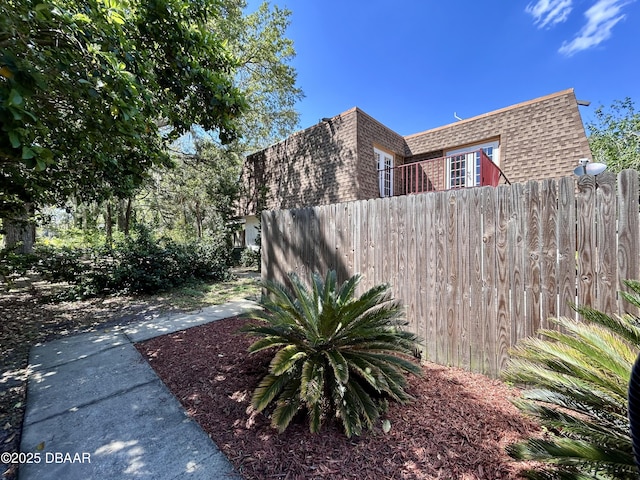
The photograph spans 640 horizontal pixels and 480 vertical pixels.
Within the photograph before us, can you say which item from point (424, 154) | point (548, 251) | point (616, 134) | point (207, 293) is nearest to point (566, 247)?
point (548, 251)

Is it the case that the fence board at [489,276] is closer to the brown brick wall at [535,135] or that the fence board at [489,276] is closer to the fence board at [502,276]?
the fence board at [502,276]

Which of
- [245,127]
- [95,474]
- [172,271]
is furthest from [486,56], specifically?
[95,474]

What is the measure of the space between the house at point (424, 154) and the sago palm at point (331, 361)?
20.7ft

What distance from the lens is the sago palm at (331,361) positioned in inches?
80.2

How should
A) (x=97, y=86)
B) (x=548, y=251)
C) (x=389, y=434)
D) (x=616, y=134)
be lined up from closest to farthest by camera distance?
(x=389, y=434), (x=548, y=251), (x=97, y=86), (x=616, y=134)

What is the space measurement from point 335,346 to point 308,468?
2.98 feet

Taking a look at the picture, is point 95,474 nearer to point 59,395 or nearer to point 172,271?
point 59,395

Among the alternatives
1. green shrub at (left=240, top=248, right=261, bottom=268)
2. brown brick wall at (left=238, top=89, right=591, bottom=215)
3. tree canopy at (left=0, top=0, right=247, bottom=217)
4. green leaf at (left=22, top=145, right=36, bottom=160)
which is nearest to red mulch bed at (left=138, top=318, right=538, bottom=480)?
green leaf at (left=22, top=145, right=36, bottom=160)

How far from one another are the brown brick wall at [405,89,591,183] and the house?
21 mm

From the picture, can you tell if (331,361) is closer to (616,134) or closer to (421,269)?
(421,269)

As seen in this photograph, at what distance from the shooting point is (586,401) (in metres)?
1.57

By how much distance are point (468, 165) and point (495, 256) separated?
6965 millimetres

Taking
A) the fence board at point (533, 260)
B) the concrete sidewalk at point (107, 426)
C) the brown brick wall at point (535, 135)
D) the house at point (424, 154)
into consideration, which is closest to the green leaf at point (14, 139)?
the concrete sidewalk at point (107, 426)

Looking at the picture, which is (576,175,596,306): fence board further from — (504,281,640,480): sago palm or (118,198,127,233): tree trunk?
(118,198,127,233): tree trunk
